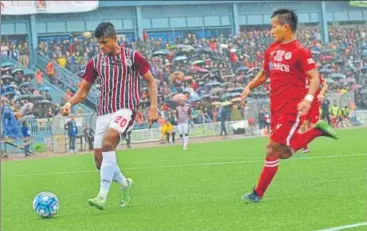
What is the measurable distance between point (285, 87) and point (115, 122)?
6.65 ft

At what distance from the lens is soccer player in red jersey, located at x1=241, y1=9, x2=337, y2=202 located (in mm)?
9797

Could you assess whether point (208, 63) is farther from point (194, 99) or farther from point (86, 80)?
point (86, 80)

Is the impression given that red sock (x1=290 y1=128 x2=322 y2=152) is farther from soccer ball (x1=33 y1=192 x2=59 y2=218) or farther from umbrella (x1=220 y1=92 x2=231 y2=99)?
umbrella (x1=220 y1=92 x2=231 y2=99)

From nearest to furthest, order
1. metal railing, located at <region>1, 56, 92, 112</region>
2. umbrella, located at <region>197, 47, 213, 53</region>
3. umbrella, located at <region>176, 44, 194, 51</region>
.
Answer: metal railing, located at <region>1, 56, 92, 112</region> < umbrella, located at <region>176, 44, 194, 51</region> < umbrella, located at <region>197, 47, 213, 53</region>

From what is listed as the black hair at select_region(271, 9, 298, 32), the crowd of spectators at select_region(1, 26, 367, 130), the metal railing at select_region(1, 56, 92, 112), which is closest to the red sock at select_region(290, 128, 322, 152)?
the black hair at select_region(271, 9, 298, 32)

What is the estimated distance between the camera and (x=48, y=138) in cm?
3931

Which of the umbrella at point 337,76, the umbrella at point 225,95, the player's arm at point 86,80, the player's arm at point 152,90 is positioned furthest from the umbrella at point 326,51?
the player's arm at point 152,90

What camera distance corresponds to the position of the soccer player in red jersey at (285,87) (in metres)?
9.80

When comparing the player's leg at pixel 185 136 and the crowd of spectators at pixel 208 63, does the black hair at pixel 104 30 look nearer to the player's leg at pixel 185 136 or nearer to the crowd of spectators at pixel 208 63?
the player's leg at pixel 185 136

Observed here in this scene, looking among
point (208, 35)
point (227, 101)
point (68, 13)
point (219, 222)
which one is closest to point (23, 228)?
point (219, 222)

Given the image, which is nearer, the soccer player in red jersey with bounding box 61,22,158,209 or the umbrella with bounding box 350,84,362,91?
the soccer player in red jersey with bounding box 61,22,158,209

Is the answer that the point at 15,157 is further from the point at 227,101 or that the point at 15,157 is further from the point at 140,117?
the point at 227,101

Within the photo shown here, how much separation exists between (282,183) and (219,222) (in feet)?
15.1

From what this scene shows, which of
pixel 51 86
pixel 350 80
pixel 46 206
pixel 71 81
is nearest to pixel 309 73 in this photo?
pixel 46 206
